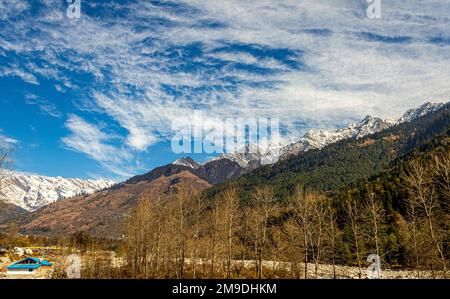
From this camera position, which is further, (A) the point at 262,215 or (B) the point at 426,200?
(A) the point at 262,215

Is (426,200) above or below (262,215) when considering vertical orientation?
above

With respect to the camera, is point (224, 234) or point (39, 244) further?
point (39, 244)

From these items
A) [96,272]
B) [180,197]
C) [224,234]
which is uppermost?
[180,197]

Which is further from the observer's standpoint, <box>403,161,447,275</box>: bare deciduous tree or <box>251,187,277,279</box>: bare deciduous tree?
<box>251,187,277,279</box>: bare deciduous tree

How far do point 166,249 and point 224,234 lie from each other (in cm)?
981

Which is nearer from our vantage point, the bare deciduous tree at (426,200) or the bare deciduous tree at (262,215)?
the bare deciduous tree at (426,200)
